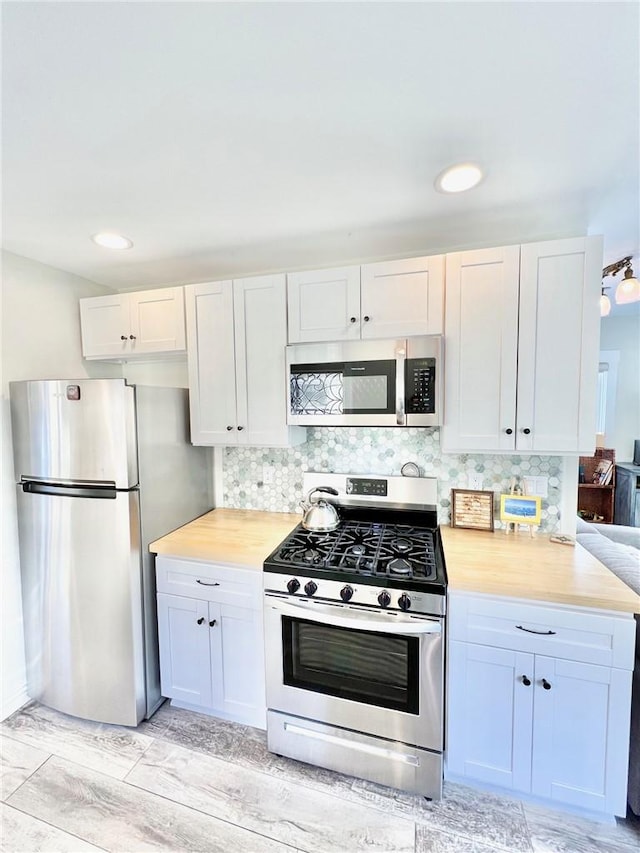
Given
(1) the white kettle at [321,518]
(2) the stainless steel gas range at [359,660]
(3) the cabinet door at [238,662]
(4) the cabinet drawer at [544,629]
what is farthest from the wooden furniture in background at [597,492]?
(3) the cabinet door at [238,662]

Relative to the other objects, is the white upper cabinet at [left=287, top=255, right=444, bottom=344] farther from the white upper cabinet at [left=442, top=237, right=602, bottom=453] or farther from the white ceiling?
the white ceiling

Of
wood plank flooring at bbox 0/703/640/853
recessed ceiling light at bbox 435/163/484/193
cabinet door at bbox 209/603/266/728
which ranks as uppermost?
recessed ceiling light at bbox 435/163/484/193

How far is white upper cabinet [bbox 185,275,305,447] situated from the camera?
6.48 ft

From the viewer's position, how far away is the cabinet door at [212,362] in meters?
2.04

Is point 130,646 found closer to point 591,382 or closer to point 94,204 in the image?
point 94,204

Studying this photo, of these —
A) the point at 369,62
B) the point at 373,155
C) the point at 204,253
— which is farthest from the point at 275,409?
the point at 369,62

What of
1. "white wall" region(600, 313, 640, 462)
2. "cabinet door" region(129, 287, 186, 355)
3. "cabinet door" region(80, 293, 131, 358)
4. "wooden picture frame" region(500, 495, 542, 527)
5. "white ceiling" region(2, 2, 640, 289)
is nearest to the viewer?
"white ceiling" region(2, 2, 640, 289)

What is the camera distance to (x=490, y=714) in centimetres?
148

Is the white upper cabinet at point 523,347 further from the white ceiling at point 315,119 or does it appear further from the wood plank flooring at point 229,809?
the wood plank flooring at point 229,809

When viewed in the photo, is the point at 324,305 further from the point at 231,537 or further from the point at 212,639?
the point at 212,639

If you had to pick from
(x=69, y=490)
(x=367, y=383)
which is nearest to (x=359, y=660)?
(x=367, y=383)

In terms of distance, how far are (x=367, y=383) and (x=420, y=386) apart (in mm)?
261

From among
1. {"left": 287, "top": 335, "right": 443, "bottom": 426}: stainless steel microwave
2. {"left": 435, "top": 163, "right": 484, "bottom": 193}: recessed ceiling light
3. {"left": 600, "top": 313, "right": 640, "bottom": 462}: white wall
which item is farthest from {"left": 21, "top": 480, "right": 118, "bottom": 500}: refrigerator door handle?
{"left": 600, "top": 313, "right": 640, "bottom": 462}: white wall

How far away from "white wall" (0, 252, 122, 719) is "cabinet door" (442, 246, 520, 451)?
7.58 feet
